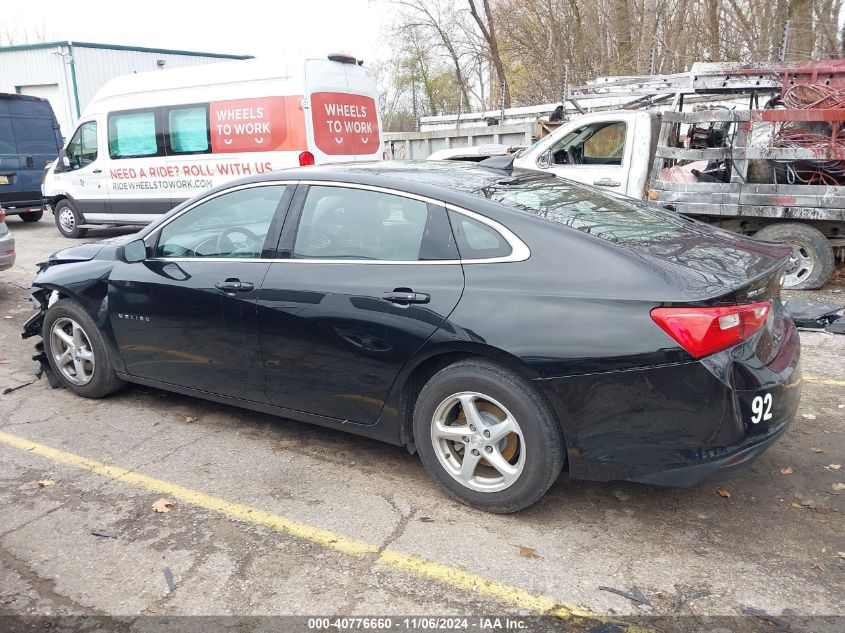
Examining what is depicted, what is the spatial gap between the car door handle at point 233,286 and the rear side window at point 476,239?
1.23 m

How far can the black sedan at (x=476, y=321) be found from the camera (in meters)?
2.86

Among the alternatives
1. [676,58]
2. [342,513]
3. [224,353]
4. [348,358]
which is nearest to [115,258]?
[224,353]

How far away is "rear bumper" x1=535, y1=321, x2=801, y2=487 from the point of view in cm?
280

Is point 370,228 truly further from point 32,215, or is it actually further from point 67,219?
point 32,215

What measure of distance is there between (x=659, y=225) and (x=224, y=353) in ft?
8.11

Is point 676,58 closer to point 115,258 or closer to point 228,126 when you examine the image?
point 228,126

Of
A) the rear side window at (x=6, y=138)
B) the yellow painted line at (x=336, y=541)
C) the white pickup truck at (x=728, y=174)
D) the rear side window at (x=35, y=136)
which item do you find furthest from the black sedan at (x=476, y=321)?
the rear side window at (x=35, y=136)

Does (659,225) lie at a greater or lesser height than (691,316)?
greater

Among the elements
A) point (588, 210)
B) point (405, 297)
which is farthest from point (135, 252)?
point (588, 210)

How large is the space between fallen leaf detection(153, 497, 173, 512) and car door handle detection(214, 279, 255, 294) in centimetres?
115

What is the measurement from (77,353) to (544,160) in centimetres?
587

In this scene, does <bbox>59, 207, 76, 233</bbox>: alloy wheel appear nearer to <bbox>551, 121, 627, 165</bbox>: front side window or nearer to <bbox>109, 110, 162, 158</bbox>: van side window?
<bbox>109, 110, 162, 158</bbox>: van side window

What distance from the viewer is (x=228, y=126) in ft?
33.6

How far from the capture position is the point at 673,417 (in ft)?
9.30
